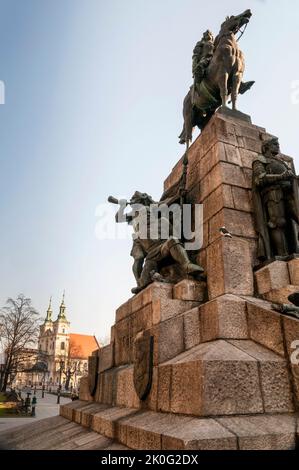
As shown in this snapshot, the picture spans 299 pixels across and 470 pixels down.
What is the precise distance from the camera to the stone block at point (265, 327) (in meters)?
3.64

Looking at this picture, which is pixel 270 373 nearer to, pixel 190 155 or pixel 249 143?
pixel 249 143

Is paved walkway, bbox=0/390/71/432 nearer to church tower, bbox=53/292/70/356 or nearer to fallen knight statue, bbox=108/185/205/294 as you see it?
fallen knight statue, bbox=108/185/205/294

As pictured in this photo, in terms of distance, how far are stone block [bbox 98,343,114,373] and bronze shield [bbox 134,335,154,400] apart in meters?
2.20

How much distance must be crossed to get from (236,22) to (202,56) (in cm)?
105

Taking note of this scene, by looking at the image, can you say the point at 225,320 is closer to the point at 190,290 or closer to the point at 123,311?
the point at 190,290

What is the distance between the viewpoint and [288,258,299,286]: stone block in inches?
182

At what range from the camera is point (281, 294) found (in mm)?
4410

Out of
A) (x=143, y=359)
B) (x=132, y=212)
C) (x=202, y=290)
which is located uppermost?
(x=132, y=212)

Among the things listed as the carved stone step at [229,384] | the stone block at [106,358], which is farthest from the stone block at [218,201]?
the stone block at [106,358]

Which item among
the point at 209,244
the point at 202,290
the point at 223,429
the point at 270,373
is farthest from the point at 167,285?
the point at 223,429

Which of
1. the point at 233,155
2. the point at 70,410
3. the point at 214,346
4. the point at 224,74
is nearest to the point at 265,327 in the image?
the point at 214,346

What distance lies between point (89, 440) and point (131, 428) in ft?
3.59

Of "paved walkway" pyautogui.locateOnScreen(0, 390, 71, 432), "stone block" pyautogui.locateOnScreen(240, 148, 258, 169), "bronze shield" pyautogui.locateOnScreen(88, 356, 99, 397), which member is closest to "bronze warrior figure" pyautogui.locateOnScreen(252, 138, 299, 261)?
"stone block" pyautogui.locateOnScreen(240, 148, 258, 169)
